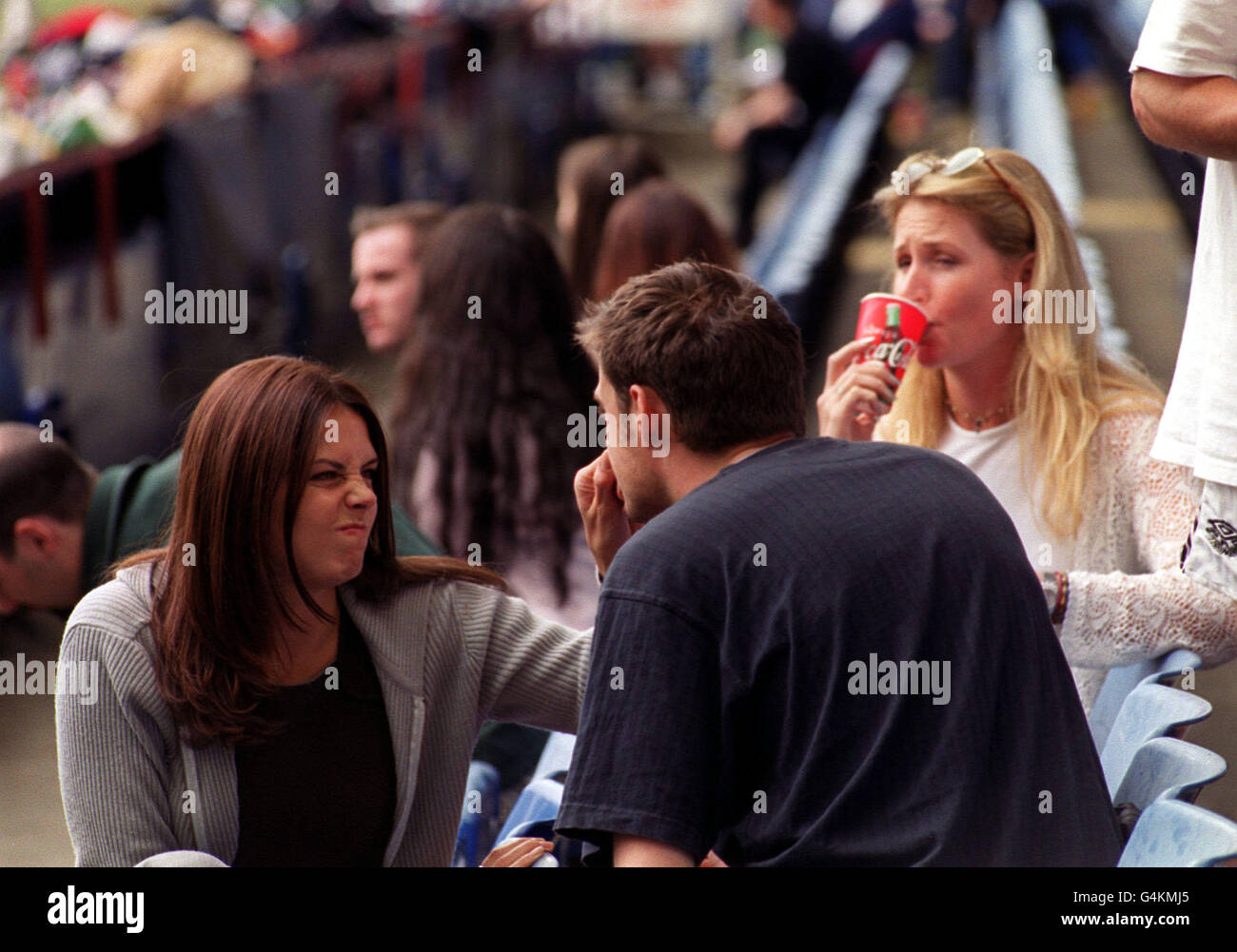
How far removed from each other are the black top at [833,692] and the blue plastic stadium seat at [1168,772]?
23 centimetres

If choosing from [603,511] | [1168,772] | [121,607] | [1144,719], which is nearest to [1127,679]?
[1144,719]

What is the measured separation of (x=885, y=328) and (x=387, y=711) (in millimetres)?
990

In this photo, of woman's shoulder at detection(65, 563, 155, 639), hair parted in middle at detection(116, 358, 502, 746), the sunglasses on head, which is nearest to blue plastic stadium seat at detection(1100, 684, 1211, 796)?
the sunglasses on head

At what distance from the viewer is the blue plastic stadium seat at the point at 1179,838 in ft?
5.03

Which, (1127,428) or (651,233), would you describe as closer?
(1127,428)

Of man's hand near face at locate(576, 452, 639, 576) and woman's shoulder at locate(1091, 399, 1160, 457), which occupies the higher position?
woman's shoulder at locate(1091, 399, 1160, 457)

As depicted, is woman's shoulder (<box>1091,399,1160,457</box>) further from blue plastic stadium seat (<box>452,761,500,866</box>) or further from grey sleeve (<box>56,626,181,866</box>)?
grey sleeve (<box>56,626,181,866</box>)

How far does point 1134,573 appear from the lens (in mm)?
2424

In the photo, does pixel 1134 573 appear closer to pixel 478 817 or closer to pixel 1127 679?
pixel 1127 679

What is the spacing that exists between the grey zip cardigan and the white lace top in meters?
0.73

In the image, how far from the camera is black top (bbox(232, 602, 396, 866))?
1895 mm

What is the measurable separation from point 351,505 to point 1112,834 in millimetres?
992

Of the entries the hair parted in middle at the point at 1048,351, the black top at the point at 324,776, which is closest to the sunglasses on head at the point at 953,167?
the hair parted in middle at the point at 1048,351
